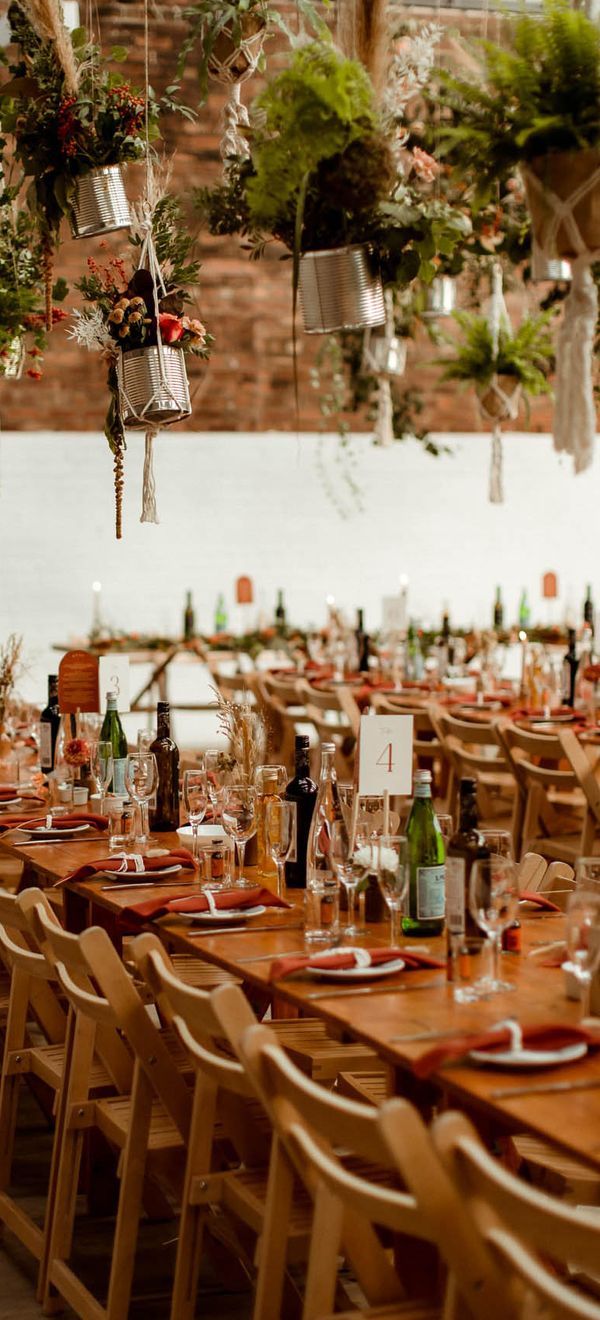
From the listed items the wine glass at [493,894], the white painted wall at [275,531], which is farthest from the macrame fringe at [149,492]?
the white painted wall at [275,531]

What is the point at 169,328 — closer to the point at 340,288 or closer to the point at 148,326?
the point at 148,326

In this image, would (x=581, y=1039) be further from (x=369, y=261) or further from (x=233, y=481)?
(x=233, y=481)

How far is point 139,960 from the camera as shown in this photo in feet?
8.93

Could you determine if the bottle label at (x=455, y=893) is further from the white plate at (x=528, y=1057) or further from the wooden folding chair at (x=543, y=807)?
the wooden folding chair at (x=543, y=807)

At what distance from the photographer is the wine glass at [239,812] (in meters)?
3.37

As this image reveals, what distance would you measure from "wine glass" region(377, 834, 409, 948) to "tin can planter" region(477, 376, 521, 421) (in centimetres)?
492

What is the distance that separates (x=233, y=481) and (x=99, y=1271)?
8.16m

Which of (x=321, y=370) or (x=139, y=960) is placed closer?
(x=139, y=960)

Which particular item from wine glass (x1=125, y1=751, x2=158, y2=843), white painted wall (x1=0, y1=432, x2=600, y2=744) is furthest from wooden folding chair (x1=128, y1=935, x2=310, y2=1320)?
white painted wall (x1=0, y1=432, x2=600, y2=744)

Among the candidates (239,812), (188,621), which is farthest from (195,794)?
(188,621)

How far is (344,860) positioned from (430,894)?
209mm

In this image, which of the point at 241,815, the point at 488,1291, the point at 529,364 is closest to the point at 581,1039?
the point at 488,1291

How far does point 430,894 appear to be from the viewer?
3064 millimetres

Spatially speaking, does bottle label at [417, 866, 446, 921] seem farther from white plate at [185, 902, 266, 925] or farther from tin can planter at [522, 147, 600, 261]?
tin can planter at [522, 147, 600, 261]
